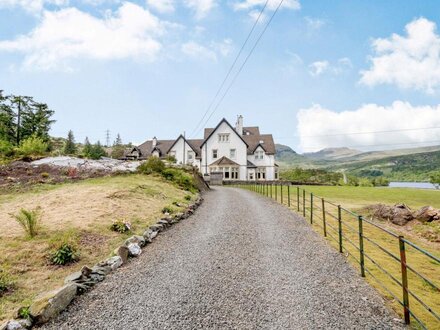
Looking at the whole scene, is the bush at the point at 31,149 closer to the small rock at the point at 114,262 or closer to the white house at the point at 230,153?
the white house at the point at 230,153

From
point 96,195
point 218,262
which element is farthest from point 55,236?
point 96,195

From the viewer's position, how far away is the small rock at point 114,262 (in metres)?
6.51

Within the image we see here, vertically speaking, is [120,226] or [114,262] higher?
[120,226]

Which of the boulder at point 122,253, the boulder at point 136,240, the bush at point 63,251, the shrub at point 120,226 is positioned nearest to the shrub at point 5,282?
the bush at point 63,251

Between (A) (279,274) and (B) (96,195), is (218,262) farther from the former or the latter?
(B) (96,195)

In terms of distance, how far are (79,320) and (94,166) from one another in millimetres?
22576

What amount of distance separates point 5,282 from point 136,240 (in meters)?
3.45

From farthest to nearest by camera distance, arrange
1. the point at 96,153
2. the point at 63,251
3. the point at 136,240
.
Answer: the point at 96,153 < the point at 136,240 < the point at 63,251

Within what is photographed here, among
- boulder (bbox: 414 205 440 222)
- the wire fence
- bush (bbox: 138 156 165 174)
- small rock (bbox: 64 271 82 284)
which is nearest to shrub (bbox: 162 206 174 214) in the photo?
the wire fence

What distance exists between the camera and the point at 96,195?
12.9 metres

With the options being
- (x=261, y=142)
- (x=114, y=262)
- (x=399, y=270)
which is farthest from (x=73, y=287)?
(x=261, y=142)

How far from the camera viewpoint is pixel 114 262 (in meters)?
6.63

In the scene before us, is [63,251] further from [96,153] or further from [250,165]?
[96,153]

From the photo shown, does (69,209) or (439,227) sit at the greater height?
(69,209)
